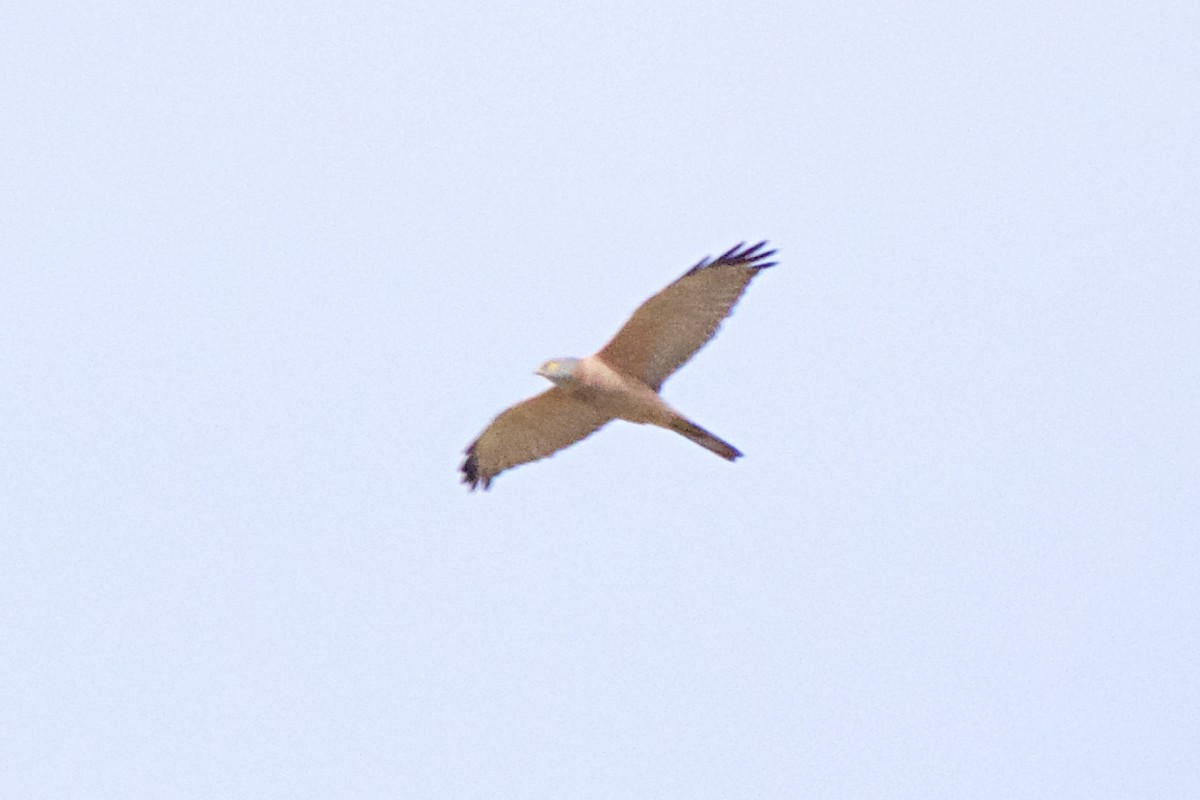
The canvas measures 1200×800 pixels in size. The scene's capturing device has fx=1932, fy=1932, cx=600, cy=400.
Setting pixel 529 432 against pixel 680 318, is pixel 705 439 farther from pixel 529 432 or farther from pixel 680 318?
pixel 529 432

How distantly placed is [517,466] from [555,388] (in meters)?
1.41

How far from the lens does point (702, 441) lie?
15.4 meters

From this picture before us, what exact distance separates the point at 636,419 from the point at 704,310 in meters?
1.08

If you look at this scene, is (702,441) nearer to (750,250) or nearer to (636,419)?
(636,419)

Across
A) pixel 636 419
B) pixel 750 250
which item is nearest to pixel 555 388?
pixel 636 419

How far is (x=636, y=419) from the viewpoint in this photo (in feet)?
51.3

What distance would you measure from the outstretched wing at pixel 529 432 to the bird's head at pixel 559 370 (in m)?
0.44

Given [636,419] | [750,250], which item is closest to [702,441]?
[636,419]

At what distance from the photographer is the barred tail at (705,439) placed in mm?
15234

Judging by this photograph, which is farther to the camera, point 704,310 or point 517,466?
point 517,466

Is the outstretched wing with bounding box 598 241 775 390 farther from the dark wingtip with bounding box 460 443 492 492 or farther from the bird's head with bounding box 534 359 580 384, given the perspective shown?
the dark wingtip with bounding box 460 443 492 492

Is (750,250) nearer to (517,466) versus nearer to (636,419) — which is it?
(636,419)

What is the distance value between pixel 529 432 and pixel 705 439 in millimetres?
1872

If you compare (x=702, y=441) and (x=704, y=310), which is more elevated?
(x=704, y=310)
